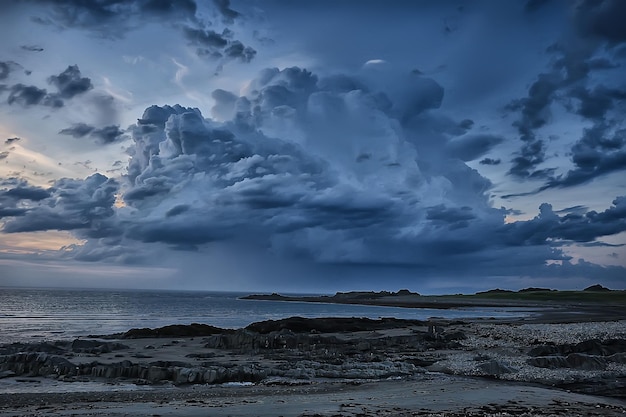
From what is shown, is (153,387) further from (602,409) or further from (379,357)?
(602,409)

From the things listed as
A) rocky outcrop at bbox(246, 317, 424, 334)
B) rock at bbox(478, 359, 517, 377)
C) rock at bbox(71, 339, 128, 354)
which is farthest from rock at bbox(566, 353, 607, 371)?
rock at bbox(71, 339, 128, 354)

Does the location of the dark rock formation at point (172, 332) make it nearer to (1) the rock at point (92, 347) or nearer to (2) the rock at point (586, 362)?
(1) the rock at point (92, 347)

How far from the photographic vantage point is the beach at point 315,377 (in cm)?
2312

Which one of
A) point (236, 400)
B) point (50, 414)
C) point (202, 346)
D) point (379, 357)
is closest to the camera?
point (50, 414)

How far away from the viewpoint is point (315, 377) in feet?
109

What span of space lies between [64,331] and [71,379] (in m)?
42.8

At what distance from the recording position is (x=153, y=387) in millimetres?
30109

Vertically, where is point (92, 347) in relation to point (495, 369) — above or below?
below

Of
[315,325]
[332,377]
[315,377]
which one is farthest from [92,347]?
[315,325]

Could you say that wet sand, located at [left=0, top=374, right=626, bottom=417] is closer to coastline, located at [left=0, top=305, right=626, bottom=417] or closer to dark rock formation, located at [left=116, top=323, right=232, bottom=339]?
coastline, located at [left=0, top=305, right=626, bottom=417]

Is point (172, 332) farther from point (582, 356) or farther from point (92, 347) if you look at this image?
point (582, 356)

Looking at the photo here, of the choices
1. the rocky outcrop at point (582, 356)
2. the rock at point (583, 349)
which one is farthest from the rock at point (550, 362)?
the rock at point (583, 349)

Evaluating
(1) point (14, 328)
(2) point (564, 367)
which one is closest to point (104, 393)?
(2) point (564, 367)

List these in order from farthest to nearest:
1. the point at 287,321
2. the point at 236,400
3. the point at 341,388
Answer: the point at 287,321
the point at 341,388
the point at 236,400
